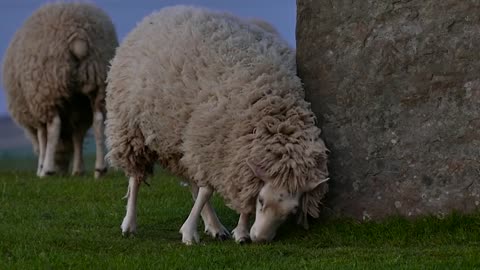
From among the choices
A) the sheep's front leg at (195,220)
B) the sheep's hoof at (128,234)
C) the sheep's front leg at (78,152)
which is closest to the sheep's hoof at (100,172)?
the sheep's front leg at (78,152)

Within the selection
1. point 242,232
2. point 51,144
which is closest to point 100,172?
point 51,144

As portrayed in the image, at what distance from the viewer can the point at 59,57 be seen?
1681cm

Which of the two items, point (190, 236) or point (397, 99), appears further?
point (190, 236)

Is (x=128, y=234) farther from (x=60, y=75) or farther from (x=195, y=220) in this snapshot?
(x=60, y=75)

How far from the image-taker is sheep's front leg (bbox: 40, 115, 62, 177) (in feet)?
56.5

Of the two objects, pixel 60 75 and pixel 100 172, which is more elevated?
pixel 60 75

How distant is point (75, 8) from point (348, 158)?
8.27 metres

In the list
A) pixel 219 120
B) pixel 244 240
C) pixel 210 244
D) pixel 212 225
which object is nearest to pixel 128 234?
pixel 212 225

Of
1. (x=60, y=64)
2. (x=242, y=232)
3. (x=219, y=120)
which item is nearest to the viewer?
(x=219, y=120)

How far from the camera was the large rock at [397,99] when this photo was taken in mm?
9625

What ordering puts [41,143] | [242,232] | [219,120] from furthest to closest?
[41,143] → [242,232] → [219,120]

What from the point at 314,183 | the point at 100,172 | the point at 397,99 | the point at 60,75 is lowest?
the point at 314,183

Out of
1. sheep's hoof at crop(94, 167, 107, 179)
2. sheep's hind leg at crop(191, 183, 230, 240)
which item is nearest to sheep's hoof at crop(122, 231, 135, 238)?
sheep's hind leg at crop(191, 183, 230, 240)

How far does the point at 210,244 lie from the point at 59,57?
7622mm
